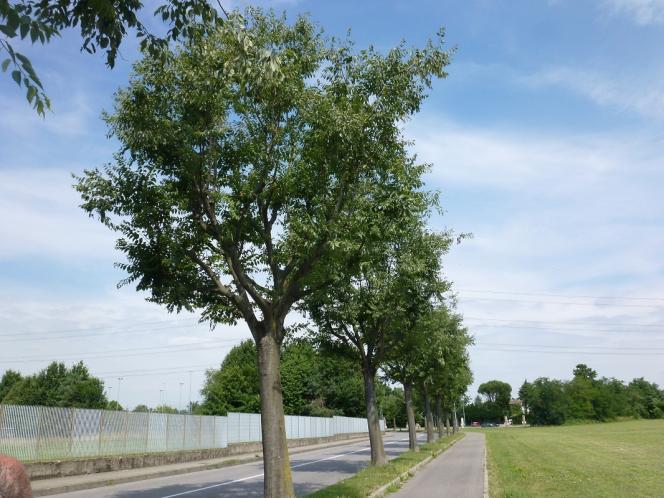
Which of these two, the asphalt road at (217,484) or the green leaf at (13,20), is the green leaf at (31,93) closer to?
the green leaf at (13,20)

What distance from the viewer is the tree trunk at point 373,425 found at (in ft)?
72.8

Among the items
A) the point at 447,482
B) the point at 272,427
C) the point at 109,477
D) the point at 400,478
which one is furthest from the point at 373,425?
the point at 272,427

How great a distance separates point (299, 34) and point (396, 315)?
42.1 feet

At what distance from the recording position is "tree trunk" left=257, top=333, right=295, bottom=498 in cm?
1057

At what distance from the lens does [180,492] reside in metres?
17.1

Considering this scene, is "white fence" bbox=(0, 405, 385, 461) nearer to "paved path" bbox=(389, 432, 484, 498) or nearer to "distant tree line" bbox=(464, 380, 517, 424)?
"paved path" bbox=(389, 432, 484, 498)

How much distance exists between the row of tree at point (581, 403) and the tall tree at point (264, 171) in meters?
109

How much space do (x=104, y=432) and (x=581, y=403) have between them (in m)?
111

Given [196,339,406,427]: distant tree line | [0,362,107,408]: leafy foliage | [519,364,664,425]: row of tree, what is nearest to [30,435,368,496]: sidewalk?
[196,339,406,427]: distant tree line

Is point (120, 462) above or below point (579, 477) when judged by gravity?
above

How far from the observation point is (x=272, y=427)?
10906 millimetres

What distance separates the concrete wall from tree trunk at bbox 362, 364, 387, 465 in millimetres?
9868

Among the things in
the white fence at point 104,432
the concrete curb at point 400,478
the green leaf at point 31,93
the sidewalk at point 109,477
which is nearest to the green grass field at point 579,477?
the concrete curb at point 400,478

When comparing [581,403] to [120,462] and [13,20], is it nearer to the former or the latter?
[120,462]
